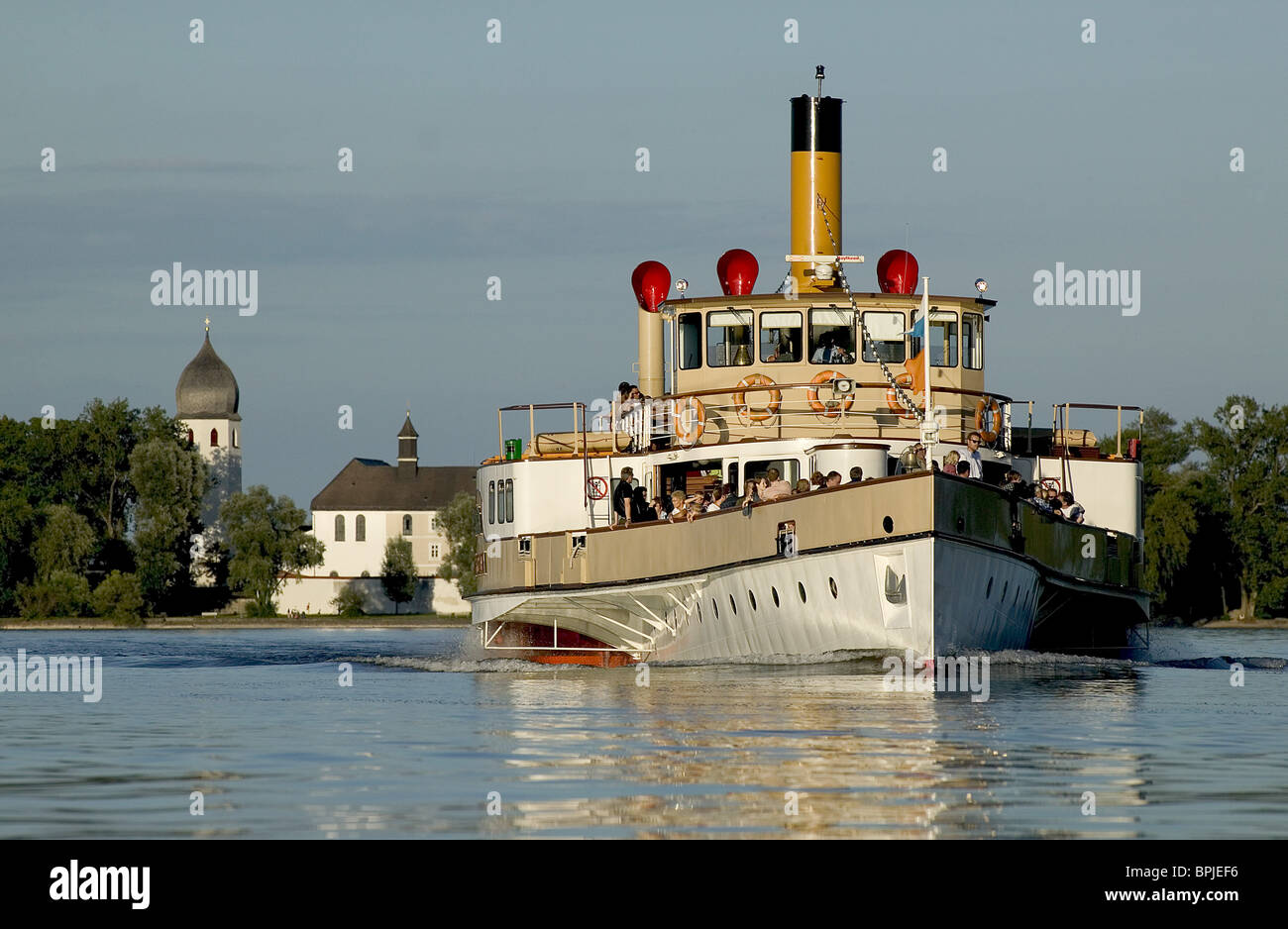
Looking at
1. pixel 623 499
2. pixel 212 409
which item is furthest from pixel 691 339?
pixel 212 409

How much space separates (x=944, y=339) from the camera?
30.0 metres

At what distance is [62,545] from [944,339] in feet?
242

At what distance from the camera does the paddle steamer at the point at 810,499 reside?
23.3 m

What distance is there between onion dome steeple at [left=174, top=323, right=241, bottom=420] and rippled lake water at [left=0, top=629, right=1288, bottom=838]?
14670cm

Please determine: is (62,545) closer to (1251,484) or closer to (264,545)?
(264,545)

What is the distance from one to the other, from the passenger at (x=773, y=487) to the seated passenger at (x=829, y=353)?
11.4 feet

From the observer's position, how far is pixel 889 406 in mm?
28266

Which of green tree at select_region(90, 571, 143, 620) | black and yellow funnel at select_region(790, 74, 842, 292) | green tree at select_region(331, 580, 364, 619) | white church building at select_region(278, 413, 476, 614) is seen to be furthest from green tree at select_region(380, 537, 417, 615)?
black and yellow funnel at select_region(790, 74, 842, 292)
